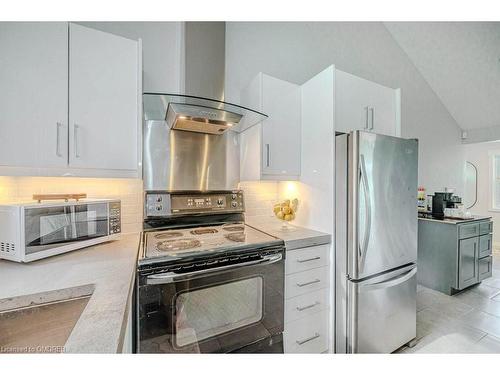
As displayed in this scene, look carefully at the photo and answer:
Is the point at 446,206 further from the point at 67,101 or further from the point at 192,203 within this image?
the point at 67,101

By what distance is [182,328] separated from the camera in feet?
3.96

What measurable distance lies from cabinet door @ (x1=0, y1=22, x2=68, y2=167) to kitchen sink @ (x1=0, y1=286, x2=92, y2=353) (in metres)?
0.69

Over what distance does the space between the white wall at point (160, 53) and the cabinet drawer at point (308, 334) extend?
1.93 meters

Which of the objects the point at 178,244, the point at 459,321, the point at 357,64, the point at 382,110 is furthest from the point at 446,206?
the point at 178,244

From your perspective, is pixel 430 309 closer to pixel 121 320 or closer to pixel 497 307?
pixel 497 307

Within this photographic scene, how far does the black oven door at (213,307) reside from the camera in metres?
1.13

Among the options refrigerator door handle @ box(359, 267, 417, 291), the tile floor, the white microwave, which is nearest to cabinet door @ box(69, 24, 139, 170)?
the white microwave

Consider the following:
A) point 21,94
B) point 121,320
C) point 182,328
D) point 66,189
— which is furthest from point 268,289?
point 21,94

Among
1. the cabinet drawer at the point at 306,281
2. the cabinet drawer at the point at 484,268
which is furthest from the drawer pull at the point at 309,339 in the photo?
the cabinet drawer at the point at 484,268

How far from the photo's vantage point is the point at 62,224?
1.20 metres

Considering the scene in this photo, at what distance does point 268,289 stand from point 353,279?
1.99 feet

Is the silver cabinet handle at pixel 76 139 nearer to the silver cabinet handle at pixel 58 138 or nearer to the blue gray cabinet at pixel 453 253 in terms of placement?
the silver cabinet handle at pixel 58 138
